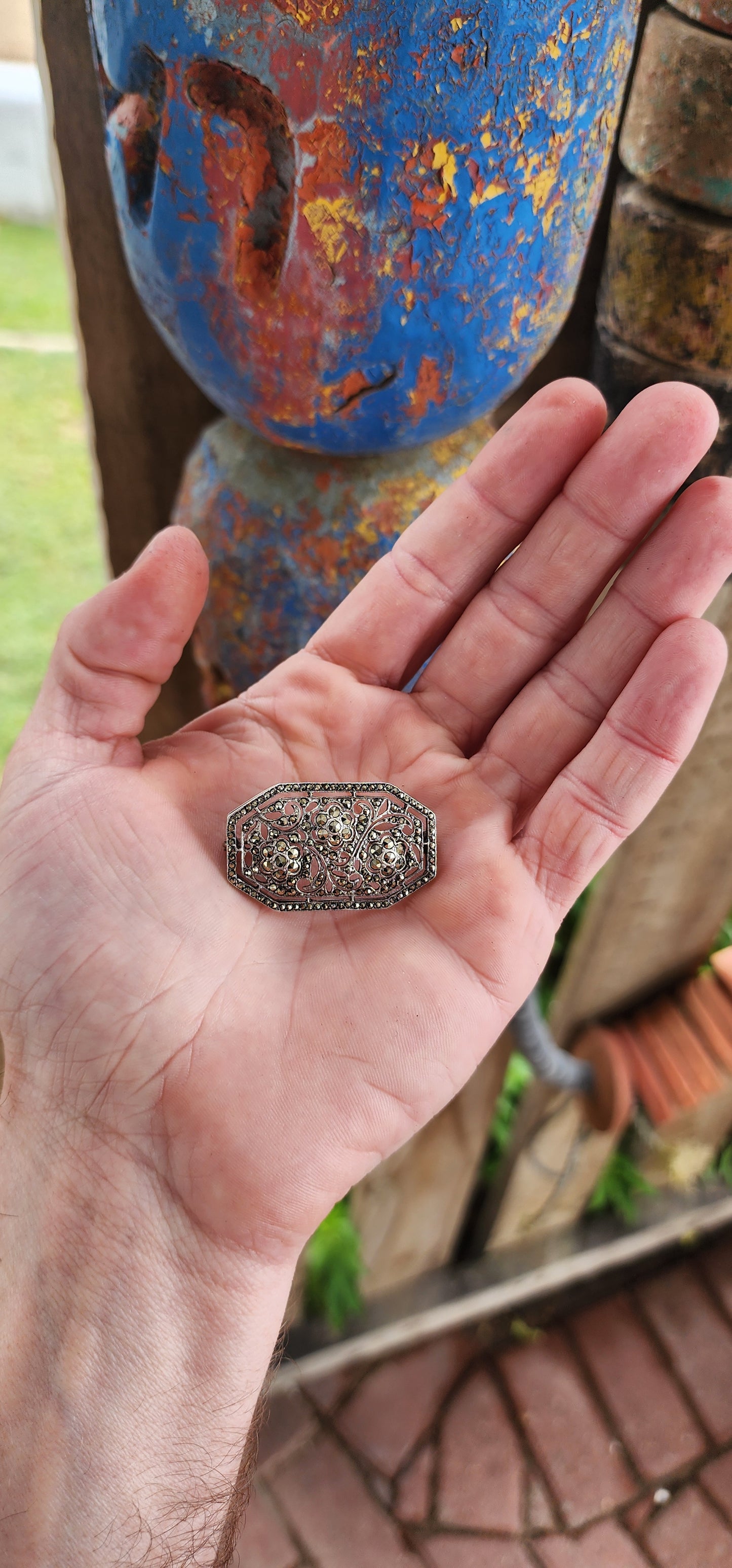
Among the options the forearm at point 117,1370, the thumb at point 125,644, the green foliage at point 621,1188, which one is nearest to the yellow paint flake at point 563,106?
the thumb at point 125,644

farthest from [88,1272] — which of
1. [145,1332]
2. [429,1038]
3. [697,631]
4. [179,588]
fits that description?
[697,631]

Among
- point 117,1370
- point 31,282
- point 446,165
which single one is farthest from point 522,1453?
point 31,282

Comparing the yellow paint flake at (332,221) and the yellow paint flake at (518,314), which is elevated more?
the yellow paint flake at (332,221)

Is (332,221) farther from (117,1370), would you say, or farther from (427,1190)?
(427,1190)

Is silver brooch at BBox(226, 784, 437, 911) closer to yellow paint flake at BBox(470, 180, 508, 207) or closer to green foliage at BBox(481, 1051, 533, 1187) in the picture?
yellow paint flake at BBox(470, 180, 508, 207)

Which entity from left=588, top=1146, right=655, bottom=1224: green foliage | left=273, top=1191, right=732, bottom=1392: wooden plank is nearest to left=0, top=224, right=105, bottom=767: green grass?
left=273, top=1191, right=732, bottom=1392: wooden plank

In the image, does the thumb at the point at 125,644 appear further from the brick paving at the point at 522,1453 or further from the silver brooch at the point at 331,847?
the brick paving at the point at 522,1453

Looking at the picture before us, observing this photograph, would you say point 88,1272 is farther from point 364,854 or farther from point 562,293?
point 562,293
